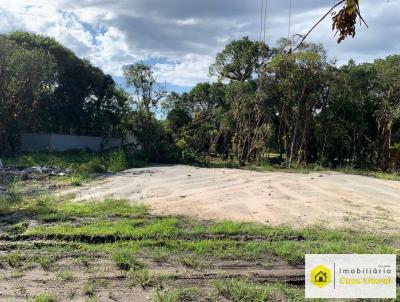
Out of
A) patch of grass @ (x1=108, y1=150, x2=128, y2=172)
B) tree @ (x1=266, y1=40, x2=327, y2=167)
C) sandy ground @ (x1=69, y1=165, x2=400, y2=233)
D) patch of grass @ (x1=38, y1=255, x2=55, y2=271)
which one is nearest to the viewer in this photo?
patch of grass @ (x1=38, y1=255, x2=55, y2=271)

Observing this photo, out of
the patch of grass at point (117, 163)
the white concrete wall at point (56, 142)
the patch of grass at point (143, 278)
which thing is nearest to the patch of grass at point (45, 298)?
the patch of grass at point (143, 278)

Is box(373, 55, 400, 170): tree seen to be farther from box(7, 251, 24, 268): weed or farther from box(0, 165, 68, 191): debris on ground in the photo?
box(7, 251, 24, 268): weed

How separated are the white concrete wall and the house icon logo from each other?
70.4 feet

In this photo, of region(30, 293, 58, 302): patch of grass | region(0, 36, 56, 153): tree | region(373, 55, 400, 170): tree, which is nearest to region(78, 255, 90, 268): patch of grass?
region(30, 293, 58, 302): patch of grass

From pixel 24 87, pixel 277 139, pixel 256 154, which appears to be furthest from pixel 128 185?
pixel 277 139

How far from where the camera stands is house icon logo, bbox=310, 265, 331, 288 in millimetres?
4043

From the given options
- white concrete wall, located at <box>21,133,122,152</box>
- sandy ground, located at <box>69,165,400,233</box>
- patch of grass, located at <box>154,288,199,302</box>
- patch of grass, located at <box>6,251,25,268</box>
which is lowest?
patch of grass, located at <box>6,251,25,268</box>

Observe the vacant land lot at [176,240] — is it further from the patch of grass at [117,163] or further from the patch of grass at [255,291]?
the patch of grass at [117,163]

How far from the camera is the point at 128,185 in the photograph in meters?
11.8

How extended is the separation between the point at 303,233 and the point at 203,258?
1883 millimetres

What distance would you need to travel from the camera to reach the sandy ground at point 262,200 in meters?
7.39

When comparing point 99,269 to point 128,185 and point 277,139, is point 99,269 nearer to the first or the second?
point 128,185

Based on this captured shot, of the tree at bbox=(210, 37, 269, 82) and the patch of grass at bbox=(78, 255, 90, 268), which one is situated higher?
the tree at bbox=(210, 37, 269, 82)

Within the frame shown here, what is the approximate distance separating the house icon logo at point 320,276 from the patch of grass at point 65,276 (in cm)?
233
